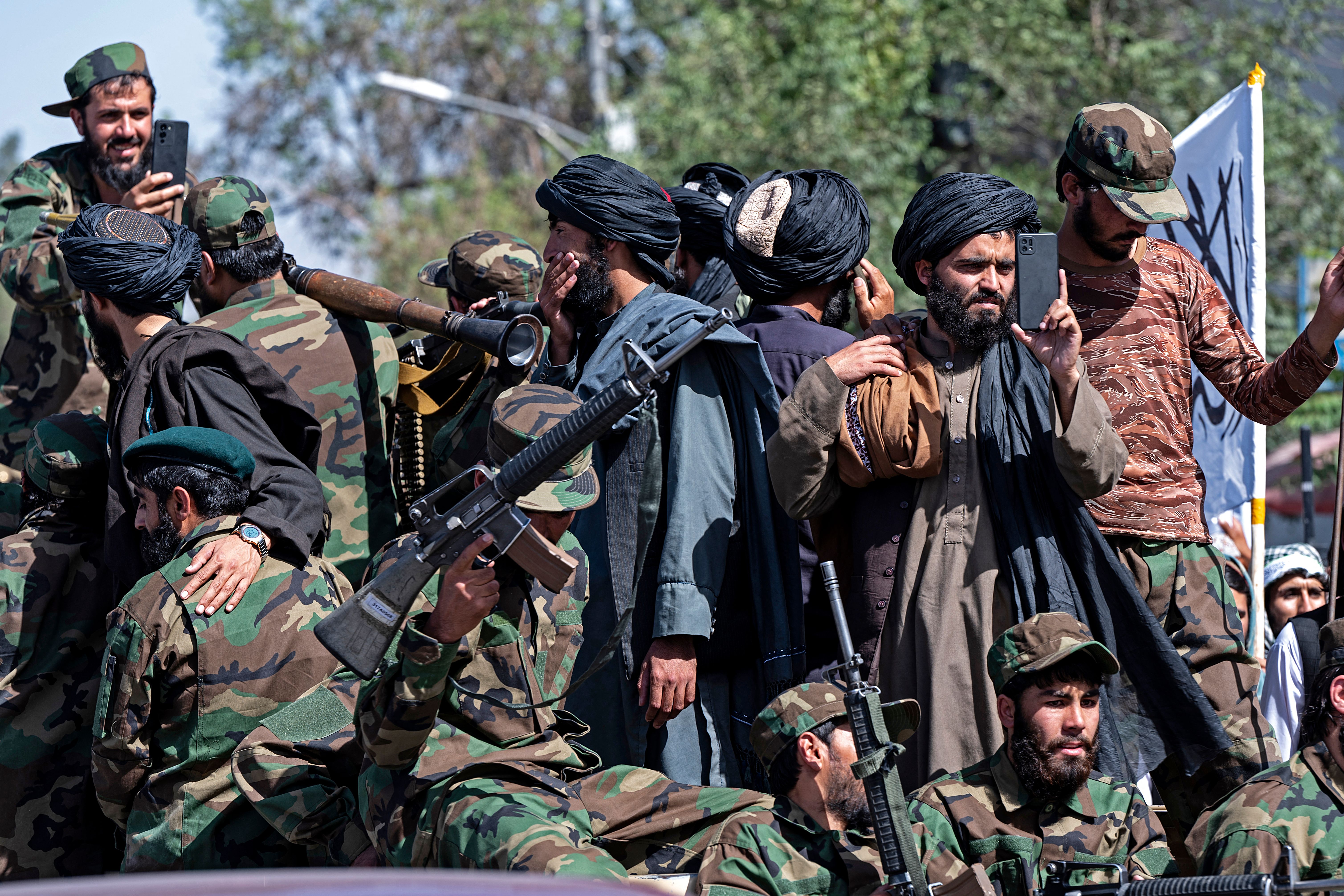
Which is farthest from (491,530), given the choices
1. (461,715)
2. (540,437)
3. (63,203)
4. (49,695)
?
(63,203)

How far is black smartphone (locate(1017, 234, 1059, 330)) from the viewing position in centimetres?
440

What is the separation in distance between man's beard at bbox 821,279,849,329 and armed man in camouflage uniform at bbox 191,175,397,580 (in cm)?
159

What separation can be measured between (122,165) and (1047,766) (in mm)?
4273

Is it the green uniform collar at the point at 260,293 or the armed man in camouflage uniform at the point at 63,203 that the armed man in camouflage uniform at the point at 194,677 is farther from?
the armed man in camouflage uniform at the point at 63,203

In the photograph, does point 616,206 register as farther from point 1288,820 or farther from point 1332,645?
point 1288,820

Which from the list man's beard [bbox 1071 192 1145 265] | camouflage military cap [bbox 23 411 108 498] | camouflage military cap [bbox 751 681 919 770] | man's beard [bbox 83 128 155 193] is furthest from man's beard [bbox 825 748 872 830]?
man's beard [bbox 83 128 155 193]

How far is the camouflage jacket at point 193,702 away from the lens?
4.72m

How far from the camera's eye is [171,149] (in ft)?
20.9

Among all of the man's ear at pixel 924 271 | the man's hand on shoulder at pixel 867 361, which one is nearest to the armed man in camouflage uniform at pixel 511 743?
the man's hand on shoulder at pixel 867 361

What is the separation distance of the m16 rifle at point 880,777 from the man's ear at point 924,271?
3.55ft

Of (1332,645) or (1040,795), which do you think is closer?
(1040,795)

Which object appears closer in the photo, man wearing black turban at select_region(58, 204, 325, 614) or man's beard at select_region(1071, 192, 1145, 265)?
man's beard at select_region(1071, 192, 1145, 265)

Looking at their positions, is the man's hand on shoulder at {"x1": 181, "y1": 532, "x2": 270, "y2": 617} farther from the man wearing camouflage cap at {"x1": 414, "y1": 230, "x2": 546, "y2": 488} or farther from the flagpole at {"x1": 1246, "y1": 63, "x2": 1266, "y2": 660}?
the flagpole at {"x1": 1246, "y1": 63, "x2": 1266, "y2": 660}

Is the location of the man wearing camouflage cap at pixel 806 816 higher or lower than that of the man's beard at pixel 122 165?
lower
